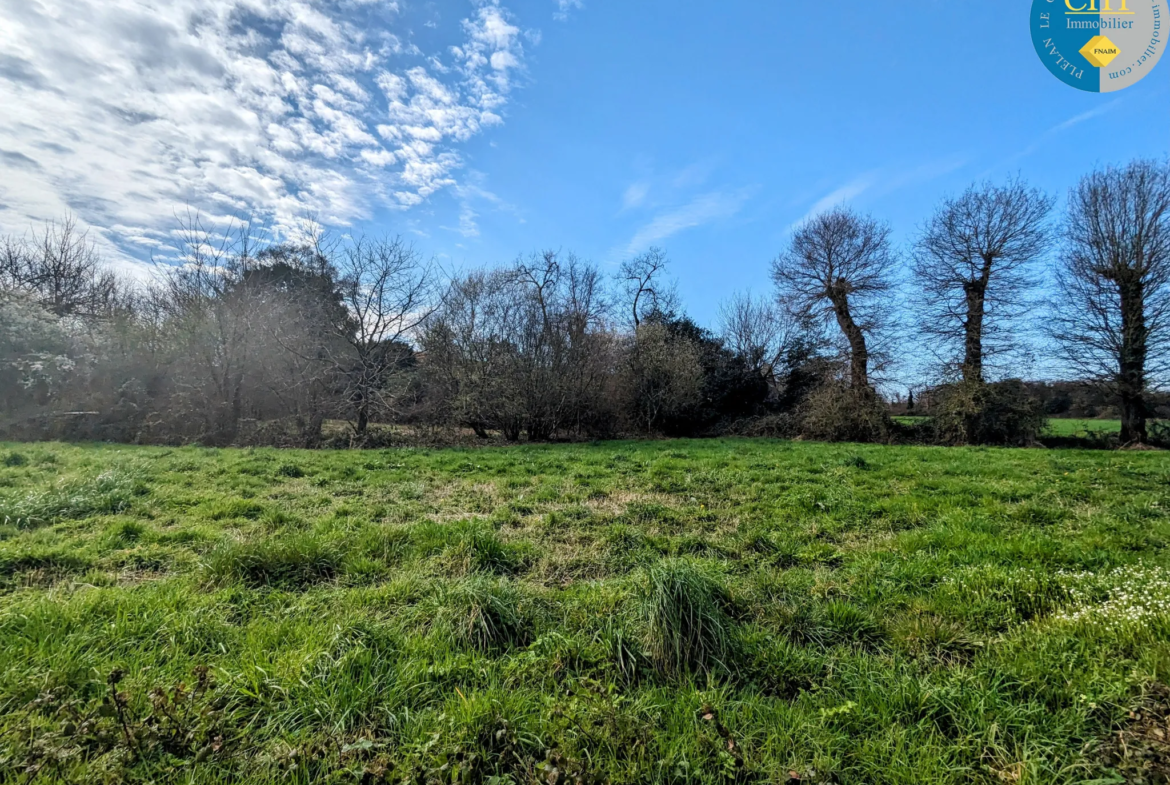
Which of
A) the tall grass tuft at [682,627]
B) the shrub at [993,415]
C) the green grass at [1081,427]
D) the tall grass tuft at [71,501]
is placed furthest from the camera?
the green grass at [1081,427]

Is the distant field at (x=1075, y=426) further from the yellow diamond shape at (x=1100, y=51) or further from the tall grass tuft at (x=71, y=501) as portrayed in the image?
the tall grass tuft at (x=71, y=501)

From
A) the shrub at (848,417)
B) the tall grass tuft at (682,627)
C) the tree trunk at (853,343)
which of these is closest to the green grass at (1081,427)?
the shrub at (848,417)

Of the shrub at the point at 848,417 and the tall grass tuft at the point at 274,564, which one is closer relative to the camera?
the tall grass tuft at the point at 274,564

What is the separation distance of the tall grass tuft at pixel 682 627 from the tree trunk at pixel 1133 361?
2191 centimetres

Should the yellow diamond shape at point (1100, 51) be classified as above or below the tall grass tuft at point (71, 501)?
above

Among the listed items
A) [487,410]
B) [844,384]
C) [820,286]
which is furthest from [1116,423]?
[487,410]

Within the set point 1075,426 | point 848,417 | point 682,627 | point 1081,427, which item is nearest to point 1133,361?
point 1081,427

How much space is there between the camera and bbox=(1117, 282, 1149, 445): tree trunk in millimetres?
15391

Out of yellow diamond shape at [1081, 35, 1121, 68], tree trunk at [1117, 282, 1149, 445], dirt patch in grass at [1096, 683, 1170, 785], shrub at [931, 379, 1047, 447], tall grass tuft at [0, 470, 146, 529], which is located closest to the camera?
dirt patch in grass at [1096, 683, 1170, 785]

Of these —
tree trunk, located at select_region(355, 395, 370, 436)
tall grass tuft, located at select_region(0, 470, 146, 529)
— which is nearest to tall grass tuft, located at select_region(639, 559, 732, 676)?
tall grass tuft, located at select_region(0, 470, 146, 529)

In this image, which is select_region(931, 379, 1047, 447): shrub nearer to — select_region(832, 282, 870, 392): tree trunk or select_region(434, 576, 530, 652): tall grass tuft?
select_region(832, 282, 870, 392): tree trunk

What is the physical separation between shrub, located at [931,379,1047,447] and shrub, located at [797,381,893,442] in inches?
83.1

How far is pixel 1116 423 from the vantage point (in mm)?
18969

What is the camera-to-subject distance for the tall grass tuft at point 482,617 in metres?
2.72
